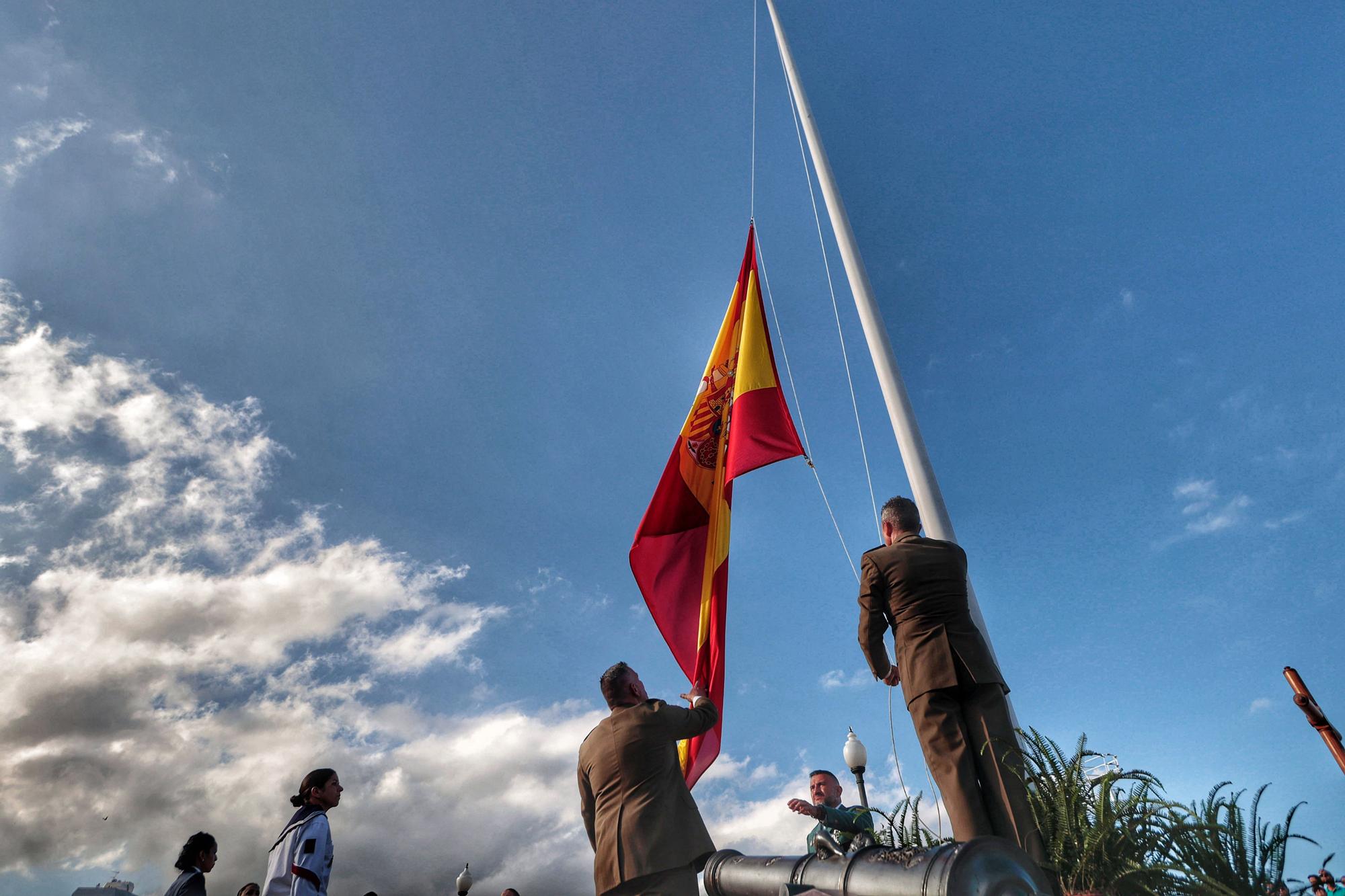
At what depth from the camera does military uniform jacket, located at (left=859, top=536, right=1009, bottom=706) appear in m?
3.78

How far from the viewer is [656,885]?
371 cm

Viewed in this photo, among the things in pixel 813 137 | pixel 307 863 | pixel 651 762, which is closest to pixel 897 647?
pixel 651 762

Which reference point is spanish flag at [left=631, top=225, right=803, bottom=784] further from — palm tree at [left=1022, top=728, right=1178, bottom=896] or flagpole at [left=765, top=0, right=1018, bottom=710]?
palm tree at [left=1022, top=728, right=1178, bottom=896]

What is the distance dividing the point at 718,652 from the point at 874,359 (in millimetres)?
3538

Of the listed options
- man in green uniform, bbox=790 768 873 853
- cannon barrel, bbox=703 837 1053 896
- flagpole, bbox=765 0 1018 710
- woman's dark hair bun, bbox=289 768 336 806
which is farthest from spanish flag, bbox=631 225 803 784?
cannon barrel, bbox=703 837 1053 896

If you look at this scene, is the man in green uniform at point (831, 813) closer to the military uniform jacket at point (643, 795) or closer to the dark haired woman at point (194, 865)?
the military uniform jacket at point (643, 795)

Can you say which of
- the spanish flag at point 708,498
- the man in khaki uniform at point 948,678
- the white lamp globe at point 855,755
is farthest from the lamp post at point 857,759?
the man in khaki uniform at point 948,678

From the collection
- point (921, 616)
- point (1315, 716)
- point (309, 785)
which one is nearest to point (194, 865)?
point (309, 785)

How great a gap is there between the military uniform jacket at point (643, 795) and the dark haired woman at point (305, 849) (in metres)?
2.10

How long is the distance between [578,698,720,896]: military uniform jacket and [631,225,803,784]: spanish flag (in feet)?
12.8

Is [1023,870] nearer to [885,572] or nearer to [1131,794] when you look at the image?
[1131,794]

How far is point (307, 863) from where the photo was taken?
4.96 metres

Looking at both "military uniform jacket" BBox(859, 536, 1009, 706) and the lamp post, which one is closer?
"military uniform jacket" BBox(859, 536, 1009, 706)

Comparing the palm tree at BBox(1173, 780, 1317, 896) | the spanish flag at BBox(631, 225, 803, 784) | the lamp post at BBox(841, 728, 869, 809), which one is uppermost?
the spanish flag at BBox(631, 225, 803, 784)
